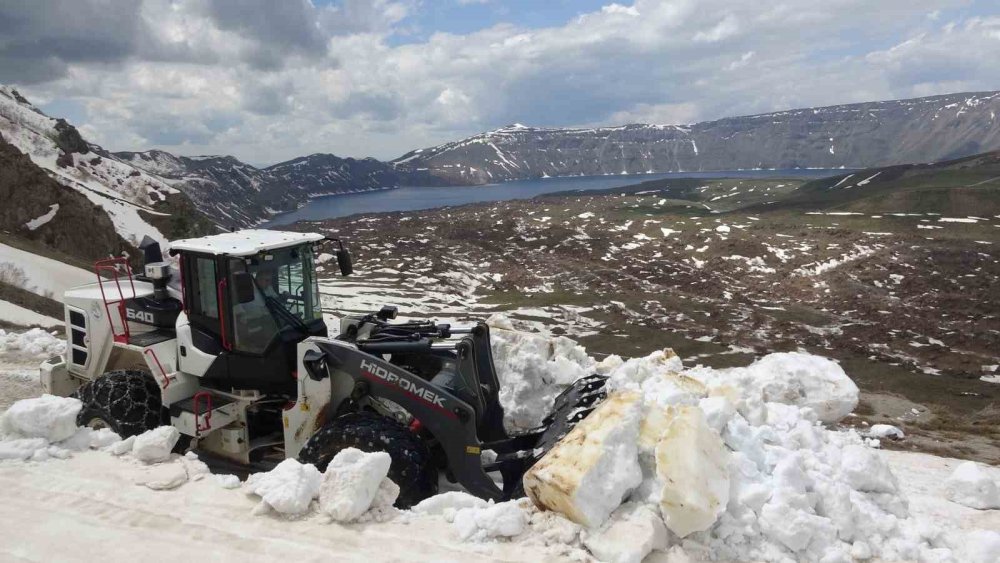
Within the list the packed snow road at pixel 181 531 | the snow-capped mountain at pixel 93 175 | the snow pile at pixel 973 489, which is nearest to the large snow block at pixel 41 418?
the packed snow road at pixel 181 531

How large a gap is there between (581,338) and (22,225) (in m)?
32.4

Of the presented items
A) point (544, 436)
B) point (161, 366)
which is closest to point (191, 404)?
point (161, 366)

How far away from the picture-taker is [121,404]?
7727mm

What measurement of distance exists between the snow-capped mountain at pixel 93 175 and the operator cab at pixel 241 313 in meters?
41.5

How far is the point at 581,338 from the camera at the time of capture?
32656 millimetres

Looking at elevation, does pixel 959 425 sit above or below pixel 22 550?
below

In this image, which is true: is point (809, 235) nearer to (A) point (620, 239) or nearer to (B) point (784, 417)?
(A) point (620, 239)

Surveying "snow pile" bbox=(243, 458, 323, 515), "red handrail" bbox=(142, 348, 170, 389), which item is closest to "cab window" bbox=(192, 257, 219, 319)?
"red handrail" bbox=(142, 348, 170, 389)

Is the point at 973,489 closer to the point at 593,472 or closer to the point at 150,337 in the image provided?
the point at 593,472

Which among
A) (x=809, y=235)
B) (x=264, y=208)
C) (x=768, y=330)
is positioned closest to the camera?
(x=768, y=330)

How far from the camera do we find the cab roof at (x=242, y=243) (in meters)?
7.23

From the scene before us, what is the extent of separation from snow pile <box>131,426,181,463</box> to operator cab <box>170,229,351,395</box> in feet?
4.23

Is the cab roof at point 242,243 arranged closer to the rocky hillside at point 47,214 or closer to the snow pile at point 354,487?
the snow pile at point 354,487

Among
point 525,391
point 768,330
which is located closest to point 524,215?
point 768,330
